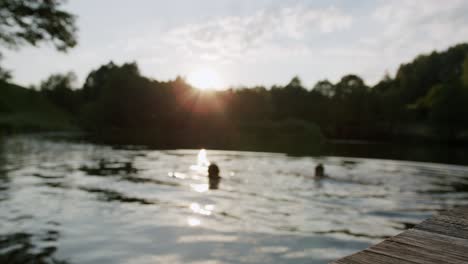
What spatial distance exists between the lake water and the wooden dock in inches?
174

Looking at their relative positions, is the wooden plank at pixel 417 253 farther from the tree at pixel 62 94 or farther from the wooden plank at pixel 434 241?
the tree at pixel 62 94

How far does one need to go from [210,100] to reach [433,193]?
9402 cm

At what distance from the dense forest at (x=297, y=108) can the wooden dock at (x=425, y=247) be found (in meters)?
78.9

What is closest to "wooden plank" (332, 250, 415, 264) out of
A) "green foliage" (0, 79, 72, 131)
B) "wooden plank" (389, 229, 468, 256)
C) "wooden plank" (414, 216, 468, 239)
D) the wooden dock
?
the wooden dock

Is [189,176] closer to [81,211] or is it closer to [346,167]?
[81,211]

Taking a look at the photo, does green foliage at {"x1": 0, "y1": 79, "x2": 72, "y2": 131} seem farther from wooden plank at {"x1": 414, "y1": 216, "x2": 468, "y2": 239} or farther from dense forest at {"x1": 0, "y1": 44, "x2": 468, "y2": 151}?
wooden plank at {"x1": 414, "y1": 216, "x2": 468, "y2": 239}

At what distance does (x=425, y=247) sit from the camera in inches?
149

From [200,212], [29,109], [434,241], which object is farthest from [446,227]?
[29,109]

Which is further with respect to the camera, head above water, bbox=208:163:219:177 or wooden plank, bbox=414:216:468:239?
head above water, bbox=208:163:219:177

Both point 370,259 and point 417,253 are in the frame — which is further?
point 417,253

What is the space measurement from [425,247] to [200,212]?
9.88 metres

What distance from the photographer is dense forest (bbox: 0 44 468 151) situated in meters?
94.8

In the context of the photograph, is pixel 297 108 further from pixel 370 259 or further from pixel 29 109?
pixel 370 259

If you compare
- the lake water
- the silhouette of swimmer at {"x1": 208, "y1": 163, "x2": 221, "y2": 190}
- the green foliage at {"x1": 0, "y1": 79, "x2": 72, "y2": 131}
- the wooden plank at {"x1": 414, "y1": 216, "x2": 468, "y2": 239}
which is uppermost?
the green foliage at {"x1": 0, "y1": 79, "x2": 72, "y2": 131}
